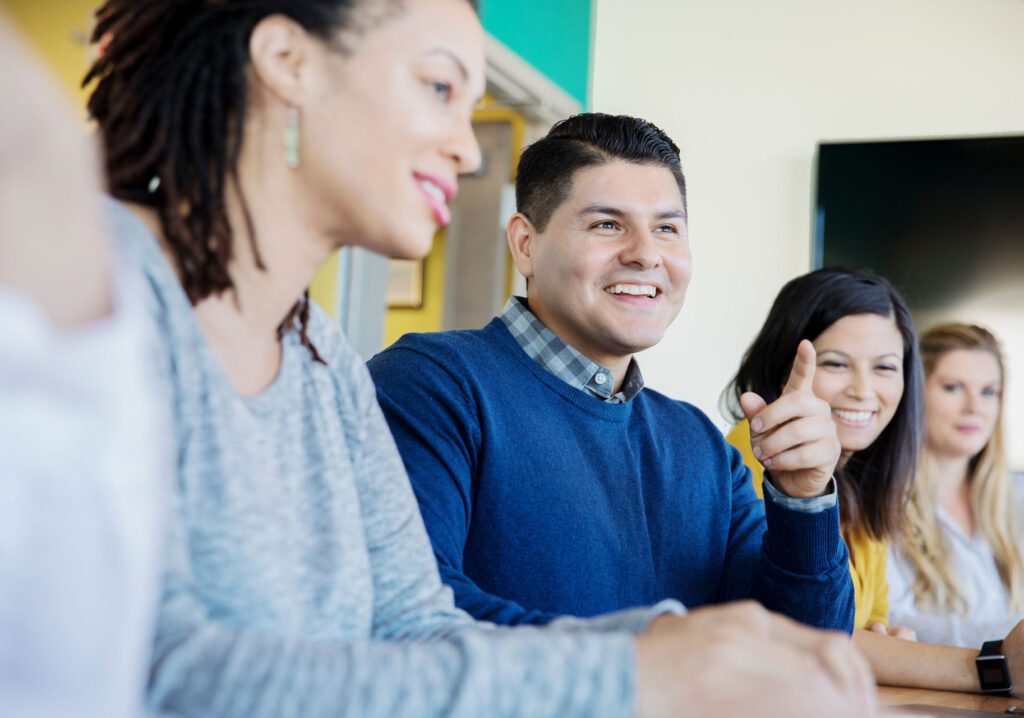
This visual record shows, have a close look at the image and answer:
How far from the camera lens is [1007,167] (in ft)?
13.2

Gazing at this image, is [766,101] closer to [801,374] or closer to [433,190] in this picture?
[801,374]

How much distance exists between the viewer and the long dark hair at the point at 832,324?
7.87 feet

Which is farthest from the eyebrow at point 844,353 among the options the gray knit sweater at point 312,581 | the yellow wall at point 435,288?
the yellow wall at point 435,288

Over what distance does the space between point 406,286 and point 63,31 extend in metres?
2.56

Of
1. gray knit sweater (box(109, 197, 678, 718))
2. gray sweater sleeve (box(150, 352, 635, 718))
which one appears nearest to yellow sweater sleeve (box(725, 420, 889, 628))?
gray knit sweater (box(109, 197, 678, 718))

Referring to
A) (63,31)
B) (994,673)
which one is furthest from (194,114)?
(63,31)

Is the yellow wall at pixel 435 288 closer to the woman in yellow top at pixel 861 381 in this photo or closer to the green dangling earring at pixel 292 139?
the woman in yellow top at pixel 861 381

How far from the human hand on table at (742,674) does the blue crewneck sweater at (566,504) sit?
0.65 metres

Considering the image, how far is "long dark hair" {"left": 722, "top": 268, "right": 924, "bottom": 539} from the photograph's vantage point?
240cm

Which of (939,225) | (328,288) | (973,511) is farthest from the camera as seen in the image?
(939,225)

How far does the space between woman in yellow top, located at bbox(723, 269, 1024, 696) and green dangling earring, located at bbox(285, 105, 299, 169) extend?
1606mm

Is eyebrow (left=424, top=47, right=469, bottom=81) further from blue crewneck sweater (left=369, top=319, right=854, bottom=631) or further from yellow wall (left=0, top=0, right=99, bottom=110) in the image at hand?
yellow wall (left=0, top=0, right=99, bottom=110)

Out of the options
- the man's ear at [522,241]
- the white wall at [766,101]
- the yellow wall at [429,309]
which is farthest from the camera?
the yellow wall at [429,309]

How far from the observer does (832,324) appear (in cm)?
241
